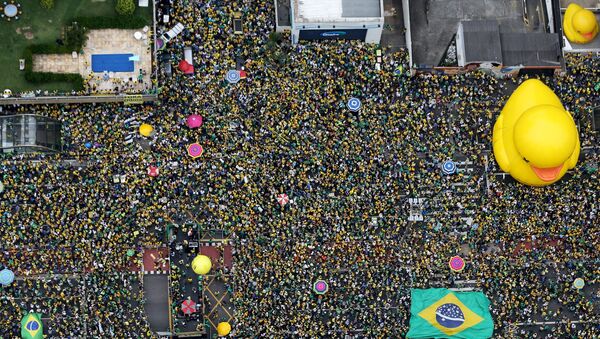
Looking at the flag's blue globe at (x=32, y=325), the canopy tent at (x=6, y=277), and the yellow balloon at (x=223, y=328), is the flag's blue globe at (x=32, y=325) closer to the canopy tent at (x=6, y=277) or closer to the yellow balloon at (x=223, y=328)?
the canopy tent at (x=6, y=277)

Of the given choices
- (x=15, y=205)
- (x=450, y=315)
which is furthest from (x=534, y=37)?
(x=15, y=205)

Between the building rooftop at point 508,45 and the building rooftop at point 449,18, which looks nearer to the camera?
the building rooftop at point 508,45

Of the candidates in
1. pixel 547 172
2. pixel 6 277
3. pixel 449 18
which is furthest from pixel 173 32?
pixel 547 172

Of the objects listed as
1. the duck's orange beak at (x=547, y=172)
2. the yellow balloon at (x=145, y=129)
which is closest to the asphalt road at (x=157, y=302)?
the yellow balloon at (x=145, y=129)

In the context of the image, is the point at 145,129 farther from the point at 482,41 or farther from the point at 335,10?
the point at 482,41

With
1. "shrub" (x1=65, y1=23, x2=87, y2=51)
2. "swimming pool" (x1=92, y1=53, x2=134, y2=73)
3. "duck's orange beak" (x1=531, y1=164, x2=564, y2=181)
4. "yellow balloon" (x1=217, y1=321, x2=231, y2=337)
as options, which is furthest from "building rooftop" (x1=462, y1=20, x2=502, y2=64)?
"shrub" (x1=65, y1=23, x2=87, y2=51)

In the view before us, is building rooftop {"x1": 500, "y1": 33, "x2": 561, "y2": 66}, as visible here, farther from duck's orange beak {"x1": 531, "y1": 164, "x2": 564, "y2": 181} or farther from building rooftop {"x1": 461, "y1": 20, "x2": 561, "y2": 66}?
duck's orange beak {"x1": 531, "y1": 164, "x2": 564, "y2": 181}

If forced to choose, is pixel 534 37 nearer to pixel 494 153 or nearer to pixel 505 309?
pixel 494 153
